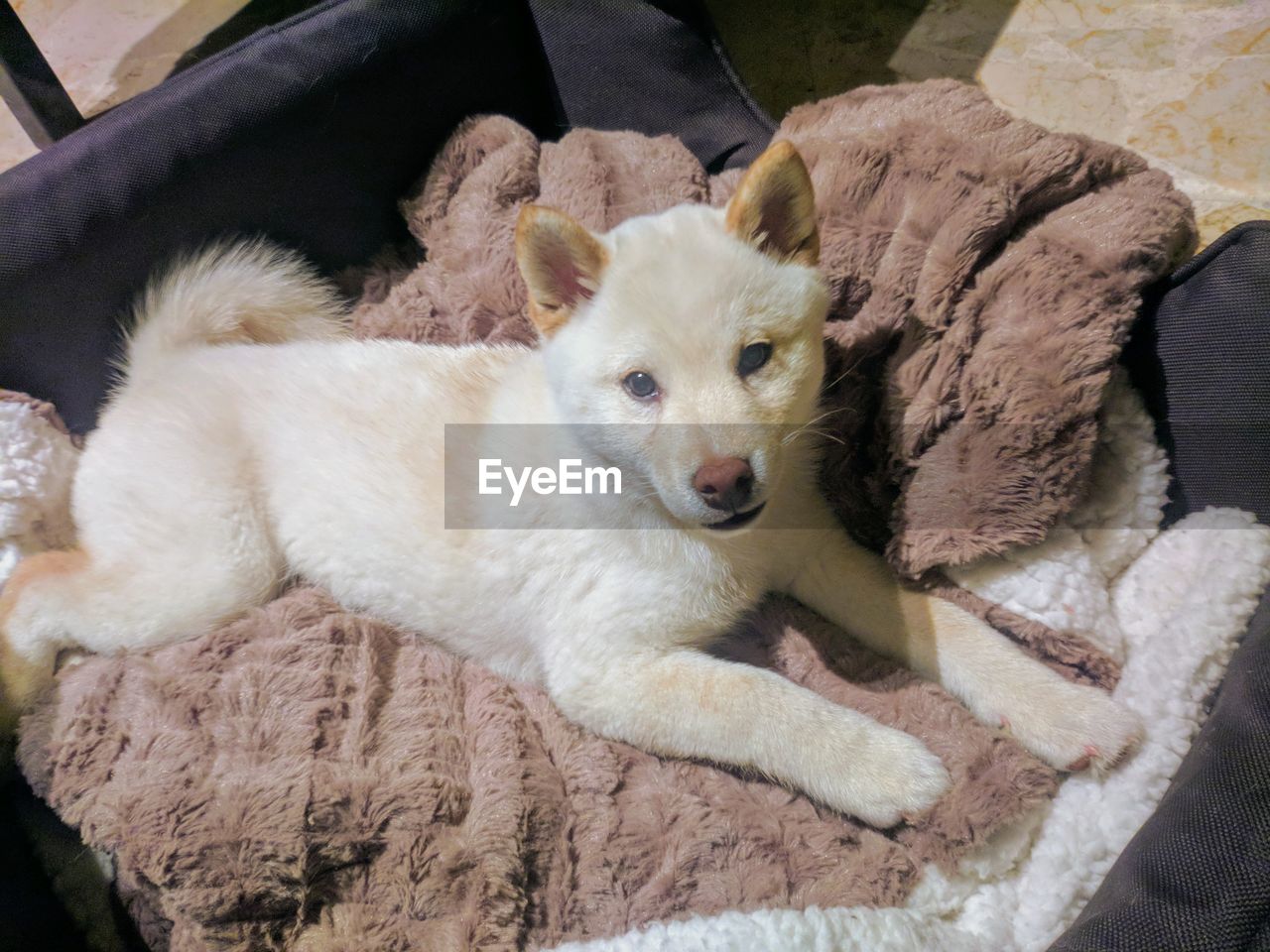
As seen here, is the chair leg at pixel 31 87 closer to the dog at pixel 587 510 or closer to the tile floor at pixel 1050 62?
the tile floor at pixel 1050 62

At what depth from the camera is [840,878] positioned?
1.48 metres

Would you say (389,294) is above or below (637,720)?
above

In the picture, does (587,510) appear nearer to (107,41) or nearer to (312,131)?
(312,131)

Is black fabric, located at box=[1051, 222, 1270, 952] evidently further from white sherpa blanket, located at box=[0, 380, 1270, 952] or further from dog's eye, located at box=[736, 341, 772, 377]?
dog's eye, located at box=[736, 341, 772, 377]

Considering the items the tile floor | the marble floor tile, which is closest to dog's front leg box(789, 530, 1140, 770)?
the tile floor

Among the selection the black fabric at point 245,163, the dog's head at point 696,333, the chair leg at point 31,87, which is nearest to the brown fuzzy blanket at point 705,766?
the dog's head at point 696,333

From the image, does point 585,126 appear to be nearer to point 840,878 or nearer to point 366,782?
point 366,782

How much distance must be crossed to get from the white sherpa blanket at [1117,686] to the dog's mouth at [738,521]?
23.5 inches

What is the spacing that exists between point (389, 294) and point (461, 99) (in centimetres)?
61

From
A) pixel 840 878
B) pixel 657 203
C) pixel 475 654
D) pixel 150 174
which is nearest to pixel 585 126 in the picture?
pixel 657 203

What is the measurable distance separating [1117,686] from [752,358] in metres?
0.97

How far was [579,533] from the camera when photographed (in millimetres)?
1659

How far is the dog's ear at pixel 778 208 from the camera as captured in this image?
4.50ft

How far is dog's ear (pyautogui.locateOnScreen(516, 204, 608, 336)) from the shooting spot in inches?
54.2
